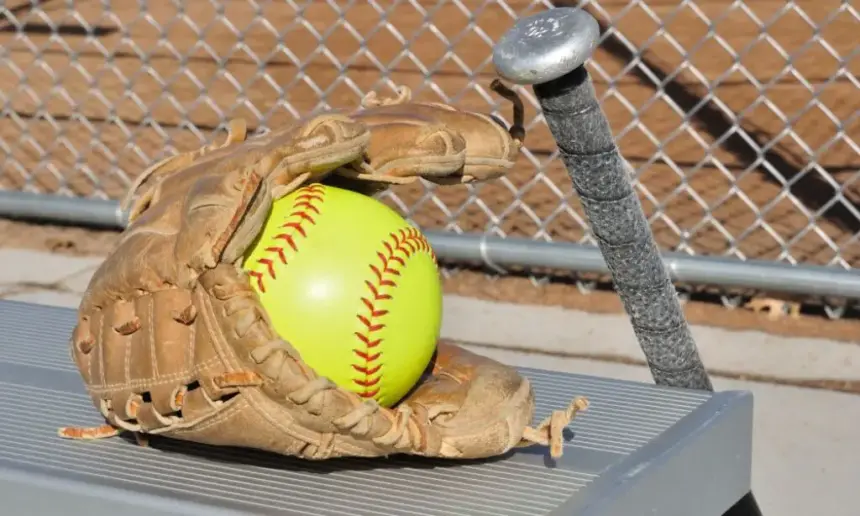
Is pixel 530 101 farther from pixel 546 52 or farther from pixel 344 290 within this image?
pixel 344 290

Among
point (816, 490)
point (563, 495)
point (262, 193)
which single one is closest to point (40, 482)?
point (262, 193)

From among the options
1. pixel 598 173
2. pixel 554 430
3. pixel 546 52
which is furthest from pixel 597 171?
pixel 554 430

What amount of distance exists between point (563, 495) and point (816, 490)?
1036 mm

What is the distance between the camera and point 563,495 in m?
1.57

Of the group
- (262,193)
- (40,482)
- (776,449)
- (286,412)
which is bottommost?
(776,449)

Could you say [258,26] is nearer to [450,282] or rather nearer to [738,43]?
[738,43]

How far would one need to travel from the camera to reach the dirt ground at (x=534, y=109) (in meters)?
3.56

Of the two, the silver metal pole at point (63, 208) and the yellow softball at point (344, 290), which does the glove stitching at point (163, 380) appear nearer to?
the yellow softball at point (344, 290)

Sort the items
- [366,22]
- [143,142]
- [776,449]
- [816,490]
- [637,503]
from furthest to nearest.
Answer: [366,22]
[143,142]
[776,449]
[816,490]
[637,503]

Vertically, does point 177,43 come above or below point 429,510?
below

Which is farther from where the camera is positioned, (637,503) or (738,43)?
(738,43)

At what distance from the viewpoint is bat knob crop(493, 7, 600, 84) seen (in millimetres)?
1592

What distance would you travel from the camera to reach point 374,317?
1518 millimetres

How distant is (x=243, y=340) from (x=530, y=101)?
3.06 m
